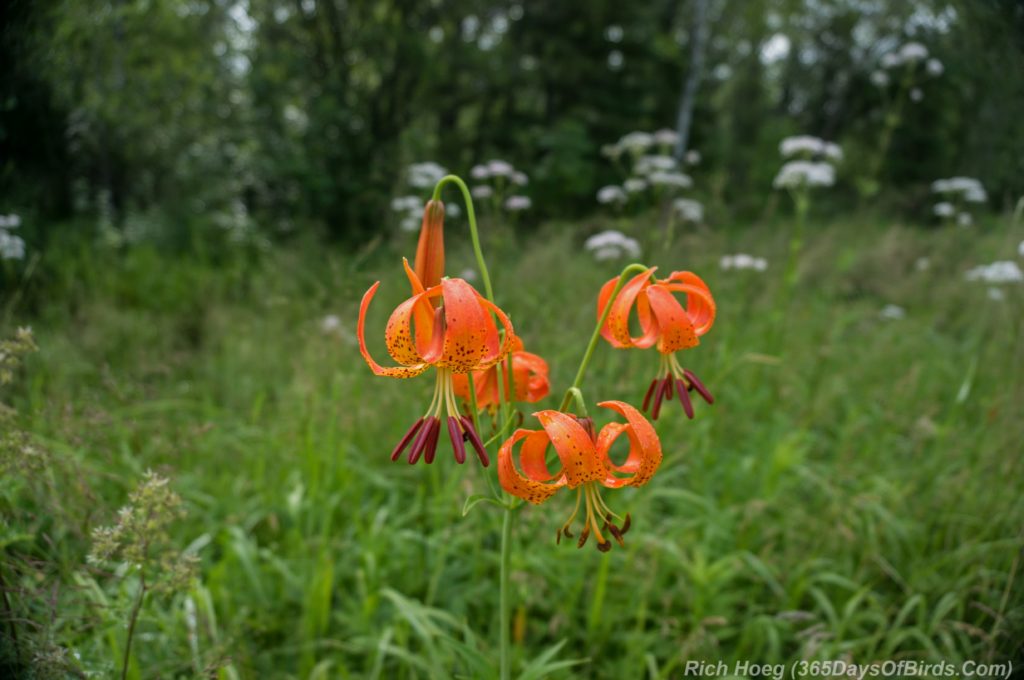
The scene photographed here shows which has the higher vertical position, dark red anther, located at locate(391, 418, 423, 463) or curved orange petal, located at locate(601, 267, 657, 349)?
curved orange petal, located at locate(601, 267, 657, 349)

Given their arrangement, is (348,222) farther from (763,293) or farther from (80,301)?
(763,293)

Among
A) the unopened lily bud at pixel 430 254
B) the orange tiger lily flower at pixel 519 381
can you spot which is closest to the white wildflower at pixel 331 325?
the orange tiger lily flower at pixel 519 381

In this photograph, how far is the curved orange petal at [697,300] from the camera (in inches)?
35.0

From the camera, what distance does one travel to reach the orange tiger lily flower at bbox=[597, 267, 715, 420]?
860mm

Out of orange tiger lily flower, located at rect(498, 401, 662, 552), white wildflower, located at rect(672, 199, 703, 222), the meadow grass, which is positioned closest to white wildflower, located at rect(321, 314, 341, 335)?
the meadow grass

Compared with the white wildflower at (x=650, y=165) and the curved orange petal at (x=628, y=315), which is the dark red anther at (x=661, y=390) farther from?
the white wildflower at (x=650, y=165)

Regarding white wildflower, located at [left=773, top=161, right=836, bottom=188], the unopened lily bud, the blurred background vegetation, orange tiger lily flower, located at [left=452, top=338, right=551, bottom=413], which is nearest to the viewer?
the unopened lily bud

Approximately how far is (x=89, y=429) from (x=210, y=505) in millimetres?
473

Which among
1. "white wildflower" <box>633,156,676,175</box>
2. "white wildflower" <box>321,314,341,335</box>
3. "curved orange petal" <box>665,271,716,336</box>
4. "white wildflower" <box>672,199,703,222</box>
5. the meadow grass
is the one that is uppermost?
"white wildflower" <box>633,156,676,175</box>

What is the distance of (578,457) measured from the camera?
755 millimetres

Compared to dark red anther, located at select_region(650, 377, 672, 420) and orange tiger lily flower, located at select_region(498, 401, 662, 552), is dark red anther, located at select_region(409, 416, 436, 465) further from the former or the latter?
dark red anther, located at select_region(650, 377, 672, 420)

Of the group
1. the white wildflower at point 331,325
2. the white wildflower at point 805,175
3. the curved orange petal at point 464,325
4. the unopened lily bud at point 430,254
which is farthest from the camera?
the white wildflower at point 805,175

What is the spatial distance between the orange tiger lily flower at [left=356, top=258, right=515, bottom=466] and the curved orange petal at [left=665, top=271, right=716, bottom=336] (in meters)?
0.28

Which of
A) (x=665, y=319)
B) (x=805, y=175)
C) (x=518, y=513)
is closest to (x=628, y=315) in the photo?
(x=665, y=319)
